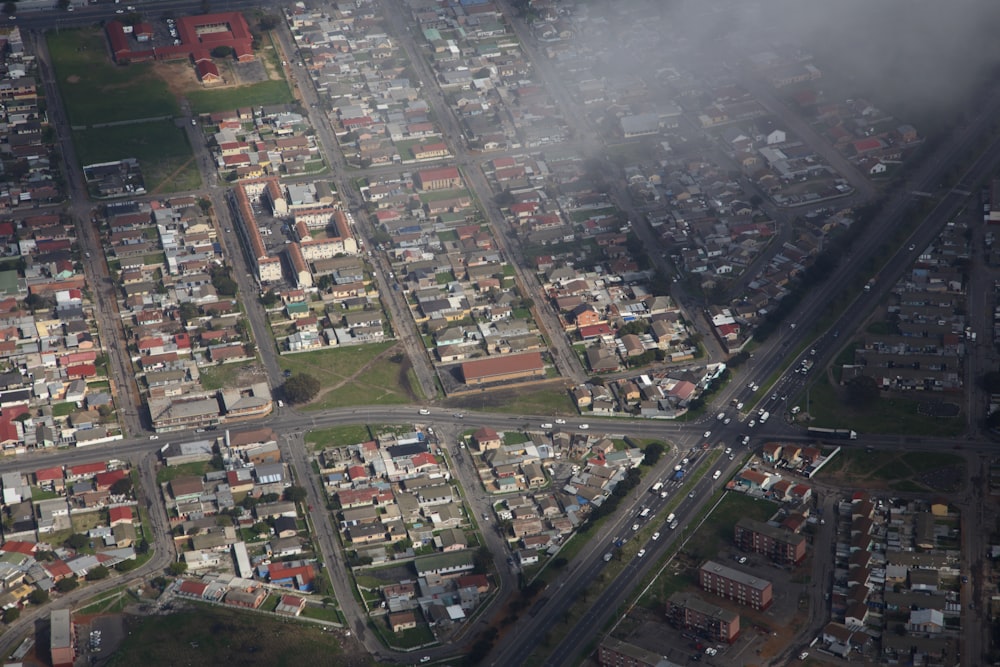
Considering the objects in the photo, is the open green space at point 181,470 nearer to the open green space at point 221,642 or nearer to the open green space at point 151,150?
the open green space at point 221,642

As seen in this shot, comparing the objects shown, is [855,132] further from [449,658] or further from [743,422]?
[449,658]

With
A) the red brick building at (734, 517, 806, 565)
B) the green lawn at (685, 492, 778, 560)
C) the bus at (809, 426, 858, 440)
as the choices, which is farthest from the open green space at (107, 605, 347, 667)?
the bus at (809, 426, 858, 440)

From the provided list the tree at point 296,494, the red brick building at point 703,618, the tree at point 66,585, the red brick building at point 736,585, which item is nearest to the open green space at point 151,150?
the tree at point 296,494

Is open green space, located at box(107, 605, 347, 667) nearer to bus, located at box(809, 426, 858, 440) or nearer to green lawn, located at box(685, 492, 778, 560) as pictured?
green lawn, located at box(685, 492, 778, 560)

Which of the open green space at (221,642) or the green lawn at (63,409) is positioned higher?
the green lawn at (63,409)

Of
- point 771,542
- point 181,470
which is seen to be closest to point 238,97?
point 181,470
